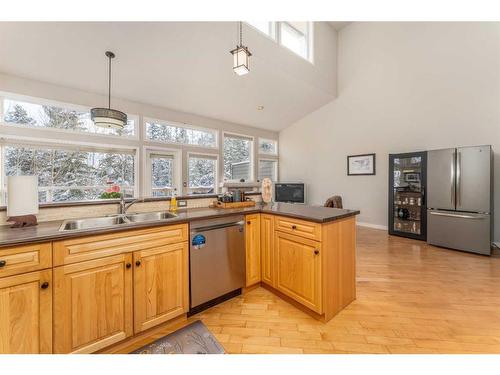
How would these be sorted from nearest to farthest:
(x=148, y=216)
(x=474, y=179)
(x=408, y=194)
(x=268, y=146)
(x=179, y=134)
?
(x=148, y=216) < (x=474, y=179) < (x=408, y=194) < (x=179, y=134) < (x=268, y=146)

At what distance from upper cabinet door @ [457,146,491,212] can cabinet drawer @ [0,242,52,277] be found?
4.99 m

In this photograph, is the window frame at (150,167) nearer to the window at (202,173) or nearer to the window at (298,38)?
the window at (202,173)

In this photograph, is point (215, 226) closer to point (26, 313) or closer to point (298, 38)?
point (26, 313)

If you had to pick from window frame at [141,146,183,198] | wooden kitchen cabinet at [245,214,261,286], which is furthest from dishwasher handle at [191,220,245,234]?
window frame at [141,146,183,198]

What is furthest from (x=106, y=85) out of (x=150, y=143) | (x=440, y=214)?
(x=440, y=214)

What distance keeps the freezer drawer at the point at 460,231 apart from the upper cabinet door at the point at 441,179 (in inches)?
6.5

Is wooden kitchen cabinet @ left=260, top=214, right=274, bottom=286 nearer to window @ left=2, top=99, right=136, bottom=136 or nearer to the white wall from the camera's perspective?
window @ left=2, top=99, right=136, bottom=136

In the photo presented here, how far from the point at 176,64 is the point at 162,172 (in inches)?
87.2

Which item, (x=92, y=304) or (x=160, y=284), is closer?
(x=92, y=304)

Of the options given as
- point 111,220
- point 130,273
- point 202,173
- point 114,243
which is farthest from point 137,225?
point 202,173

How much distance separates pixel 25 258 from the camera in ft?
3.74

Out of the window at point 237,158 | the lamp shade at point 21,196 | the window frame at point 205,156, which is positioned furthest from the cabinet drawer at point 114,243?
the window at point 237,158

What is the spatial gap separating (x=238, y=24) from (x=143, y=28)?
58.1 inches

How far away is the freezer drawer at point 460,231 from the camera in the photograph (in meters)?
3.17
